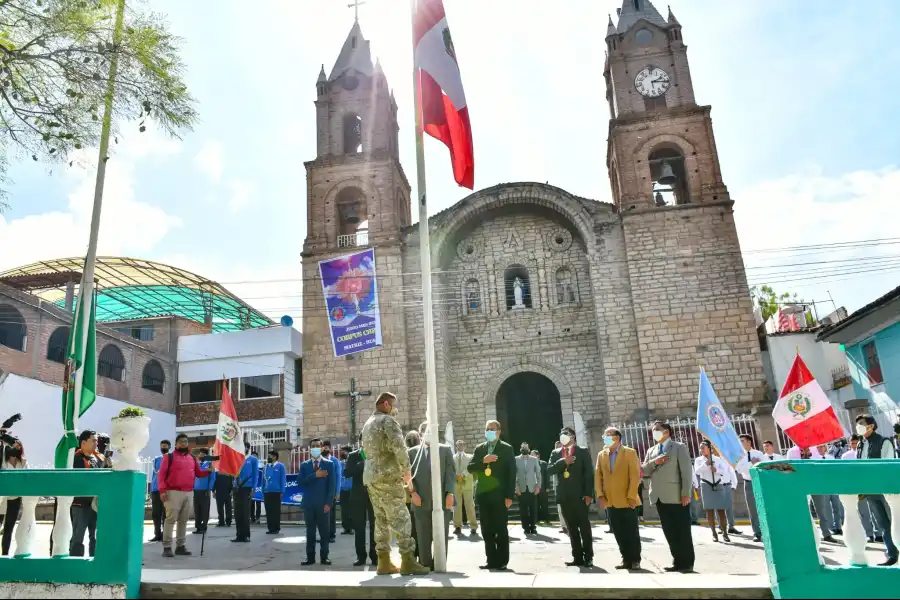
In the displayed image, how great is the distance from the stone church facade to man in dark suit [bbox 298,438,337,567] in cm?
1027

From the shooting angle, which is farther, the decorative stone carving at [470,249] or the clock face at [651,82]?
the decorative stone carving at [470,249]

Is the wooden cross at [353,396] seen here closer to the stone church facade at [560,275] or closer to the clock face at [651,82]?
the stone church facade at [560,275]

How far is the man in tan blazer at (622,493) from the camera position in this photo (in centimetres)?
670

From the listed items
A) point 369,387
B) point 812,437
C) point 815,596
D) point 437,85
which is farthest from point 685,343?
point 815,596

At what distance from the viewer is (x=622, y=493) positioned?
6.82m

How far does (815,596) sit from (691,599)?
74 cm

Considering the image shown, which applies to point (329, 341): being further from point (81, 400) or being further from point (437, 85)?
point (437, 85)

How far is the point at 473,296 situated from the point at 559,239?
3.14m

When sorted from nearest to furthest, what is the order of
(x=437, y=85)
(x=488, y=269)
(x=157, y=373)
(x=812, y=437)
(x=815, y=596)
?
(x=815, y=596) < (x=437, y=85) < (x=812, y=437) < (x=488, y=269) < (x=157, y=373)

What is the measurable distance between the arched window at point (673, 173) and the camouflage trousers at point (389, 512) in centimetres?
1522

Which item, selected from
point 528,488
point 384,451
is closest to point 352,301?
point 528,488

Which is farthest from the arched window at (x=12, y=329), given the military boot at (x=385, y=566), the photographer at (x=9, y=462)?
the military boot at (x=385, y=566)

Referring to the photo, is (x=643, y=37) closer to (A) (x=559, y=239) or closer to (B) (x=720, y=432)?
(A) (x=559, y=239)

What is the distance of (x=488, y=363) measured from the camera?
63.8 ft
